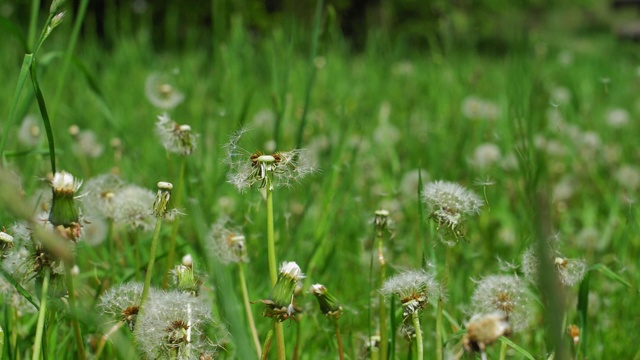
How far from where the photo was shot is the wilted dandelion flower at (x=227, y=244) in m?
0.95

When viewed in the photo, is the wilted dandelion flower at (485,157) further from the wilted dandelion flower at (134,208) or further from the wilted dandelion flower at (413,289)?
the wilted dandelion flower at (413,289)

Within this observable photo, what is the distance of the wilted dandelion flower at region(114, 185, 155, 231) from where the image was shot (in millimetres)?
1070

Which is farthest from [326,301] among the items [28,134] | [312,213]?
[28,134]

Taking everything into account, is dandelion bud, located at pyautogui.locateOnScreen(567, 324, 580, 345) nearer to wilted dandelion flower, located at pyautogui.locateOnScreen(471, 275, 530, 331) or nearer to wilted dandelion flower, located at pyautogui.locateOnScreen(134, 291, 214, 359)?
wilted dandelion flower, located at pyautogui.locateOnScreen(471, 275, 530, 331)

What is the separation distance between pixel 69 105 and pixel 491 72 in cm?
269

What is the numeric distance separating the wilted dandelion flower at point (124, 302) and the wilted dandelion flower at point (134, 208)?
26cm

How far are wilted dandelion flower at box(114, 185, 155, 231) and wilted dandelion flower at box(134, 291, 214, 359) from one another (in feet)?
1.15

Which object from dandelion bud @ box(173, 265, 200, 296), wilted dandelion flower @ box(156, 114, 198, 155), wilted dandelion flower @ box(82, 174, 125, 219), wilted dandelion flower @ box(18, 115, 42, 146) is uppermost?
wilted dandelion flower @ box(18, 115, 42, 146)

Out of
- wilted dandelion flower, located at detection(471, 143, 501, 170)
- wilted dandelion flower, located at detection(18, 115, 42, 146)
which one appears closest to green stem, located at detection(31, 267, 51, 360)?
wilted dandelion flower, located at detection(18, 115, 42, 146)

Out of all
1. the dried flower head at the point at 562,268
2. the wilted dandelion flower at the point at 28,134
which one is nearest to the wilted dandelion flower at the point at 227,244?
the dried flower head at the point at 562,268

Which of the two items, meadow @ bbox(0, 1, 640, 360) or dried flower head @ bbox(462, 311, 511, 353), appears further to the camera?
meadow @ bbox(0, 1, 640, 360)

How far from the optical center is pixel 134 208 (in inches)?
42.4

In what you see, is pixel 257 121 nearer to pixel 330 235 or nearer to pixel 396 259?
pixel 330 235

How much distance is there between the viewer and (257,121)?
2697mm
